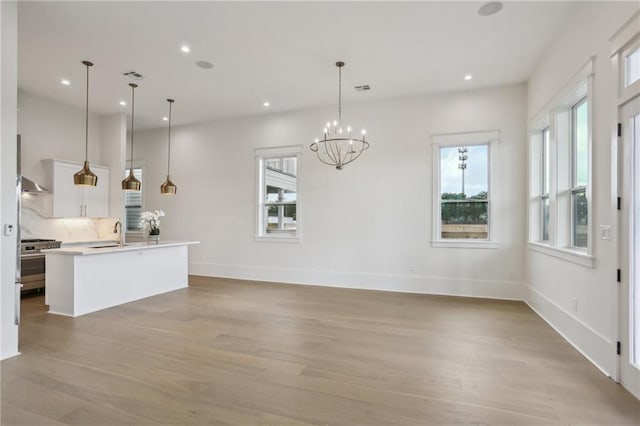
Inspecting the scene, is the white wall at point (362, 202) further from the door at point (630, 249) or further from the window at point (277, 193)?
the door at point (630, 249)

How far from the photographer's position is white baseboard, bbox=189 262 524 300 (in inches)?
211

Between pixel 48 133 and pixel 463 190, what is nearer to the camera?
pixel 463 190

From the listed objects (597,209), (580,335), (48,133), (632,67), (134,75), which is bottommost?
(580,335)

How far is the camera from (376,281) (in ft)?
19.7

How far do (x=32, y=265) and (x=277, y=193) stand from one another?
442 centimetres

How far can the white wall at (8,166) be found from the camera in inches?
114

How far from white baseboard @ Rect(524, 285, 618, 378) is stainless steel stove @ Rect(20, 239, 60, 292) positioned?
7632 mm

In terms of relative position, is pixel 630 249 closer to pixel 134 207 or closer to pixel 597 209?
pixel 597 209

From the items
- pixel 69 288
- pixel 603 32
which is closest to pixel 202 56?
pixel 69 288

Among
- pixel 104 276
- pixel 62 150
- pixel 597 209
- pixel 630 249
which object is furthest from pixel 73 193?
pixel 630 249

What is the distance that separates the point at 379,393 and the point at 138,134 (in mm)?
8430

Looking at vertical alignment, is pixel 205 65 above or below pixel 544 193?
above

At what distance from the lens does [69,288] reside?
14.1 feet

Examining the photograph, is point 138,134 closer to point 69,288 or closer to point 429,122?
point 69,288
